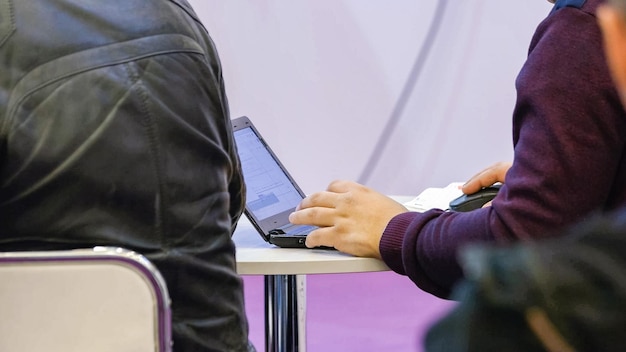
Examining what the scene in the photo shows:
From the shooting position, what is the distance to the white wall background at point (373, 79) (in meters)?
2.69

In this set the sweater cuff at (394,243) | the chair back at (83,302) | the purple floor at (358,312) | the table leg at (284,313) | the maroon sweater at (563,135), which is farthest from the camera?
the purple floor at (358,312)

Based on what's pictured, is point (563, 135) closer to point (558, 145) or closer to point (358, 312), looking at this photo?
point (558, 145)

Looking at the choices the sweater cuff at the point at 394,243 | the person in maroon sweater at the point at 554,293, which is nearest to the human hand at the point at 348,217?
the sweater cuff at the point at 394,243

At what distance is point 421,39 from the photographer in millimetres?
2709

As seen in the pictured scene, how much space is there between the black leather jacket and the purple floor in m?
1.58

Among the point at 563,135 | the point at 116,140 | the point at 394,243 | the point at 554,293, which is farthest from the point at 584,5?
the point at 554,293

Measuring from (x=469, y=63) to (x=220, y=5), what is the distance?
77 centimetres

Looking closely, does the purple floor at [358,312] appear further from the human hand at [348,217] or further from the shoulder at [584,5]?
the shoulder at [584,5]

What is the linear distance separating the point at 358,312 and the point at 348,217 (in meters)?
1.59

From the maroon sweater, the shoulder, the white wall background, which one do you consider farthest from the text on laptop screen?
the white wall background

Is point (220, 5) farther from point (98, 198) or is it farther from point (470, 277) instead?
point (470, 277)

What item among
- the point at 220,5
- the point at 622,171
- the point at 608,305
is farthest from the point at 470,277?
the point at 220,5

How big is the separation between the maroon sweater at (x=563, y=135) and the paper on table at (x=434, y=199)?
17.3 inches

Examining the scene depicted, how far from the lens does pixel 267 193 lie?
4.39ft
